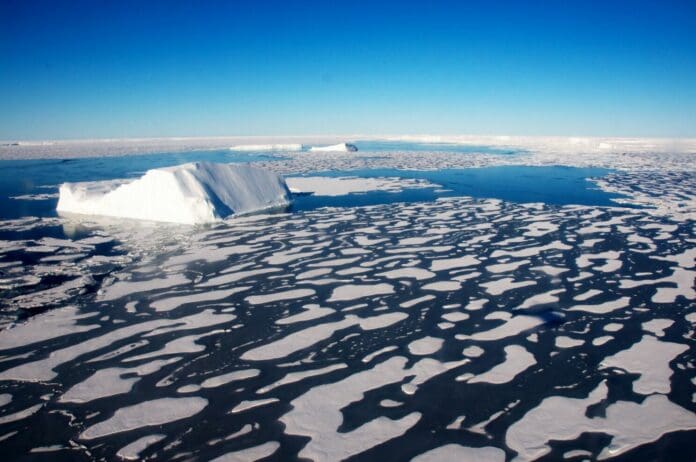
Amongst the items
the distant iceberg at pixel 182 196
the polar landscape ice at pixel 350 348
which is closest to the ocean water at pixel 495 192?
the distant iceberg at pixel 182 196

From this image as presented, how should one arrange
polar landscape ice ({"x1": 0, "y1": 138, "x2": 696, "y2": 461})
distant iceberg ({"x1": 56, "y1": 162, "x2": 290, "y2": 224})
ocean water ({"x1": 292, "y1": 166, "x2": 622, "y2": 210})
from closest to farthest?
polar landscape ice ({"x1": 0, "y1": 138, "x2": 696, "y2": 461})
distant iceberg ({"x1": 56, "y1": 162, "x2": 290, "y2": 224})
ocean water ({"x1": 292, "y1": 166, "x2": 622, "y2": 210})

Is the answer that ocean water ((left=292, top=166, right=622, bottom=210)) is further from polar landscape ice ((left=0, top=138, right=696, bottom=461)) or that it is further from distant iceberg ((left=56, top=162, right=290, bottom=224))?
polar landscape ice ((left=0, top=138, right=696, bottom=461))

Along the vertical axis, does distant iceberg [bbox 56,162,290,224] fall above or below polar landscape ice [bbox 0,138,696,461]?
above

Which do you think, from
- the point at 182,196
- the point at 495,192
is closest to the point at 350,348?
the point at 182,196

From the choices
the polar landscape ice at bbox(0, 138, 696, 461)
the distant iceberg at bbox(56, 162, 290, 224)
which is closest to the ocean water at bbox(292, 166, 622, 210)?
the distant iceberg at bbox(56, 162, 290, 224)

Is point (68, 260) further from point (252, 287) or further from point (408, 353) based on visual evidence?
point (408, 353)

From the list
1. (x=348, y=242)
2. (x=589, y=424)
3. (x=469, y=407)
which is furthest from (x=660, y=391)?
(x=348, y=242)

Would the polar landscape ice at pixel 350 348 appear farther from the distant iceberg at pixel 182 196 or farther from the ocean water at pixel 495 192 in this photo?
the ocean water at pixel 495 192
